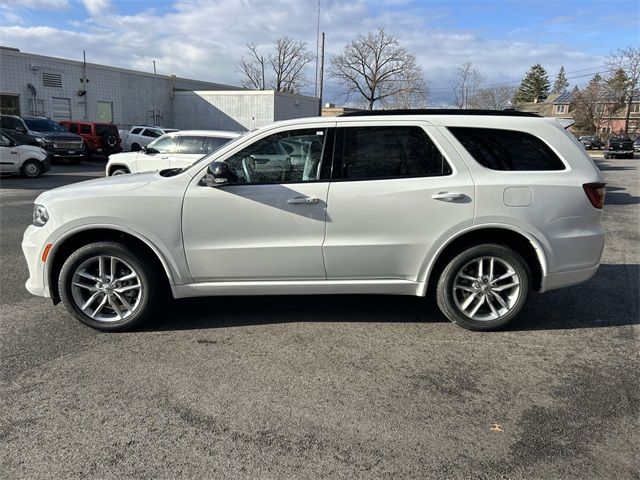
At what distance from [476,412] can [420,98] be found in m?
53.9

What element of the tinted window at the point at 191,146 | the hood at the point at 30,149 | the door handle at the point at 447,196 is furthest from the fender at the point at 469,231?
the hood at the point at 30,149

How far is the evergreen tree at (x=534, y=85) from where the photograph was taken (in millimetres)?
104562

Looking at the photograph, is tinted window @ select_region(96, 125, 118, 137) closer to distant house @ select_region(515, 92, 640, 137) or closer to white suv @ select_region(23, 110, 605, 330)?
white suv @ select_region(23, 110, 605, 330)

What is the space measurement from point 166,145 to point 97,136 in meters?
15.2

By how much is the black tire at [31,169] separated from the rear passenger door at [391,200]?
1504 cm

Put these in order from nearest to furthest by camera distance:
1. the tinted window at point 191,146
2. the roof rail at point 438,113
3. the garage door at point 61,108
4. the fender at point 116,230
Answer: the fender at point 116,230
the roof rail at point 438,113
the tinted window at point 191,146
the garage door at point 61,108

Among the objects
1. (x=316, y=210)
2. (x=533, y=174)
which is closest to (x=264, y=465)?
(x=316, y=210)

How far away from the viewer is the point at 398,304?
5.11 metres

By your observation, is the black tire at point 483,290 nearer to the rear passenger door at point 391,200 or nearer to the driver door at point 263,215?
the rear passenger door at point 391,200

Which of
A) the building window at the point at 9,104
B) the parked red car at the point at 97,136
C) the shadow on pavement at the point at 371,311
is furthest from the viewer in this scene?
the building window at the point at 9,104

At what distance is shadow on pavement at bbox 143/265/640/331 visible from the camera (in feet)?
15.3

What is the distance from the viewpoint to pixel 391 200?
13.7 feet

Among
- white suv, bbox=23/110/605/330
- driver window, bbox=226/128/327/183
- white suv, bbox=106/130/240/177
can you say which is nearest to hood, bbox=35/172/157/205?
white suv, bbox=23/110/605/330

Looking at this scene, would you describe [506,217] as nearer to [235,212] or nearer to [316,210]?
[316,210]
